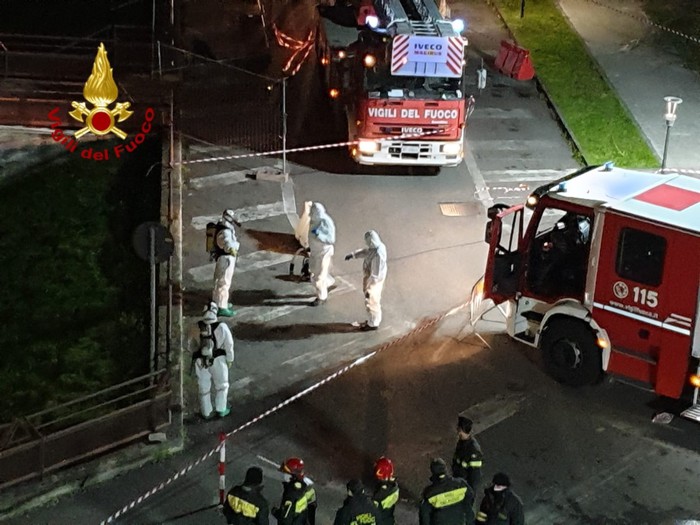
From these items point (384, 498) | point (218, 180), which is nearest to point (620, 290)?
point (384, 498)

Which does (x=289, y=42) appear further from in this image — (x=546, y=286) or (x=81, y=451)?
(x=81, y=451)

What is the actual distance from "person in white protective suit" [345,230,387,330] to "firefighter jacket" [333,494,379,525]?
18.2 ft

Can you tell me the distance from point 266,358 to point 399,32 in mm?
7160

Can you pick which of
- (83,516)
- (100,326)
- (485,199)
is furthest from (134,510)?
(485,199)

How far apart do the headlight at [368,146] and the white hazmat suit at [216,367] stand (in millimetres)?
7622

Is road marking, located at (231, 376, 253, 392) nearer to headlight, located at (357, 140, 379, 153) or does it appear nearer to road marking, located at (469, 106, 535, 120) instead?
headlight, located at (357, 140, 379, 153)

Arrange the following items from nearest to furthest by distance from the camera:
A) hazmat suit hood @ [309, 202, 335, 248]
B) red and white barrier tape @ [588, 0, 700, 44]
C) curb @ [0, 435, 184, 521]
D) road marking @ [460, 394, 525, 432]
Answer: curb @ [0, 435, 184, 521], road marking @ [460, 394, 525, 432], hazmat suit hood @ [309, 202, 335, 248], red and white barrier tape @ [588, 0, 700, 44]

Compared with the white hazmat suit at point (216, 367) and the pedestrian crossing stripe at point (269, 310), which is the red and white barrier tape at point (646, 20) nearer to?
the pedestrian crossing stripe at point (269, 310)

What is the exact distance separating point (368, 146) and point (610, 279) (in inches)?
302

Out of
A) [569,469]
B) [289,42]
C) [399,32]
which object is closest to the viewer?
[569,469]

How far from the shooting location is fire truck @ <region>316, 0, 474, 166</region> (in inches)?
777

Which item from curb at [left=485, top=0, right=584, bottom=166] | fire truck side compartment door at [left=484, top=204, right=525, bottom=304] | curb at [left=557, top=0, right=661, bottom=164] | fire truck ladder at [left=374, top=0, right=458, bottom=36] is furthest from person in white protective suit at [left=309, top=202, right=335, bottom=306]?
curb at [left=557, top=0, right=661, bottom=164]

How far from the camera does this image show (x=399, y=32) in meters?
19.6

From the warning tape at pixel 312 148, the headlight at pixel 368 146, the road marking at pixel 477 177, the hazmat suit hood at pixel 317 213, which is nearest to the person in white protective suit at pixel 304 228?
the hazmat suit hood at pixel 317 213
